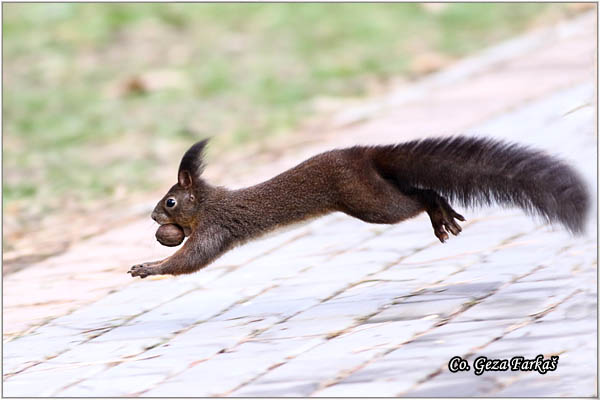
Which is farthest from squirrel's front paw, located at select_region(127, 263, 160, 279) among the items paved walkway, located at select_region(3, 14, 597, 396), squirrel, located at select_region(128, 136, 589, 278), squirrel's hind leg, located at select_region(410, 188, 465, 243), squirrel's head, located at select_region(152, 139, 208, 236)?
squirrel's hind leg, located at select_region(410, 188, 465, 243)

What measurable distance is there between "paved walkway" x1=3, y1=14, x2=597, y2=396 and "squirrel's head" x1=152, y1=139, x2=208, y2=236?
0.44 metres

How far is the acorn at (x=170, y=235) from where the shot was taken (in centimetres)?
579

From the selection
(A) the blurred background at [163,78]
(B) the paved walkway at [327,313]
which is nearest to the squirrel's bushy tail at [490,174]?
(B) the paved walkway at [327,313]

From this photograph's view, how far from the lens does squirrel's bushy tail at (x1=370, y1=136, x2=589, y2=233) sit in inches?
197

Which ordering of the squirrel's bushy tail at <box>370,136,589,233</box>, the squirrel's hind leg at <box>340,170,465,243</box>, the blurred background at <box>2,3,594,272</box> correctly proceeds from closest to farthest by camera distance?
the squirrel's bushy tail at <box>370,136,589,233</box>
the squirrel's hind leg at <box>340,170,465,243</box>
the blurred background at <box>2,3,594,272</box>

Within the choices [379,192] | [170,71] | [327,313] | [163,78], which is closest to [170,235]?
[327,313]

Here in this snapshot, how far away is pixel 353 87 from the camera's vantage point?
11141 mm

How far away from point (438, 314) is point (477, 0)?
9110 millimetres

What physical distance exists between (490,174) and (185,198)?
1608mm

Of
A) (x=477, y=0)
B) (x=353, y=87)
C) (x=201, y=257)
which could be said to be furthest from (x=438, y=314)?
(x=477, y=0)

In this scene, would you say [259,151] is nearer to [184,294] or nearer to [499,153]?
[184,294]

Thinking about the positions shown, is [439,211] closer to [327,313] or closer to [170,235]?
[327,313]

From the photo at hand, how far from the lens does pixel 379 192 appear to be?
5395 mm

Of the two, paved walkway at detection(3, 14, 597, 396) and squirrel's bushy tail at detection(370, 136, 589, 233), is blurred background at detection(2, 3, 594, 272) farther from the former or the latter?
squirrel's bushy tail at detection(370, 136, 589, 233)
